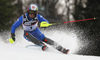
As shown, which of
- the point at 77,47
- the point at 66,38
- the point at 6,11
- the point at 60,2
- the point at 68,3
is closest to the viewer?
the point at 77,47

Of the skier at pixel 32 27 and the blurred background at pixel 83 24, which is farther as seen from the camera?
the blurred background at pixel 83 24

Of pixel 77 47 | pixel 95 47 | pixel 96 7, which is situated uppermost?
pixel 96 7

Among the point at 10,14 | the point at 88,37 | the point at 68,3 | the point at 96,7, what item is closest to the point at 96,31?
the point at 88,37

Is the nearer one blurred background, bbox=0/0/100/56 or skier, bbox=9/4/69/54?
skier, bbox=9/4/69/54

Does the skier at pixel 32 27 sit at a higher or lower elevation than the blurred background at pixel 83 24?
higher

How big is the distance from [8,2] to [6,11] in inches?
42.7

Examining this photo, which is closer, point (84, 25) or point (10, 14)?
point (84, 25)

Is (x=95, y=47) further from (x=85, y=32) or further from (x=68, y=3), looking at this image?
(x=68, y=3)

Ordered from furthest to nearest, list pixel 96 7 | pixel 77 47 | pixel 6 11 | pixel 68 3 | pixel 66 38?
pixel 68 3 → pixel 6 11 → pixel 96 7 → pixel 66 38 → pixel 77 47

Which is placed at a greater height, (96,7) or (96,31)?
(96,7)

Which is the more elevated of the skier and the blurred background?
the skier

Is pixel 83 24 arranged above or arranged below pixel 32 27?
below

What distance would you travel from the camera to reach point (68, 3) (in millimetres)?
20578

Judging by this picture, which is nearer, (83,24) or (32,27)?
(32,27)
